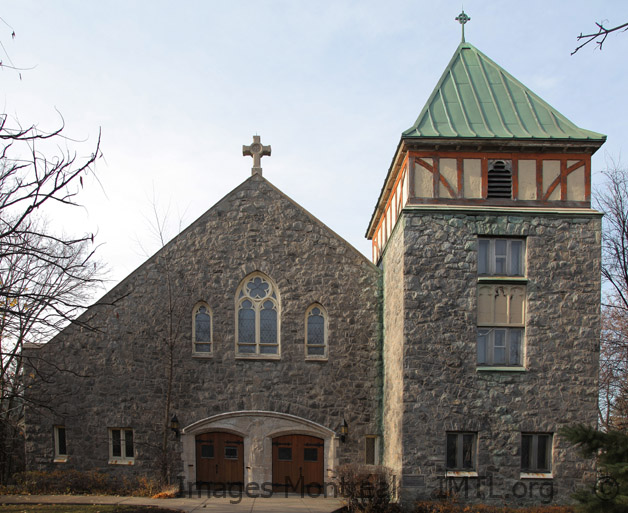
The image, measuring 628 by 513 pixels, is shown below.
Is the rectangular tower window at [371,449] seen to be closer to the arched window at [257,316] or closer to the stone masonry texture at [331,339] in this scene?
the stone masonry texture at [331,339]

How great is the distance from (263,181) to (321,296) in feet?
12.0

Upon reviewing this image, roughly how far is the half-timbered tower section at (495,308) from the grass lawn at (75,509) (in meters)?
5.64

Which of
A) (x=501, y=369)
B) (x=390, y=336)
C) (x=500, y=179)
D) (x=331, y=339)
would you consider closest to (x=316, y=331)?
(x=331, y=339)

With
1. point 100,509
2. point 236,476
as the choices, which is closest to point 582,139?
point 236,476

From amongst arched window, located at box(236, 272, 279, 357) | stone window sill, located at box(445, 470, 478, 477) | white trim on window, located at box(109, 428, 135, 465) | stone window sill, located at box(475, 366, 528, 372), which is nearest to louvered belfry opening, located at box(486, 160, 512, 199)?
stone window sill, located at box(475, 366, 528, 372)

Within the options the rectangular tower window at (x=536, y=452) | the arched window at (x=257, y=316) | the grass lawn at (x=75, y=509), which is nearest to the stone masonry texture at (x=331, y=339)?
the arched window at (x=257, y=316)

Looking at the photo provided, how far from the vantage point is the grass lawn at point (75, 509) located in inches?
545

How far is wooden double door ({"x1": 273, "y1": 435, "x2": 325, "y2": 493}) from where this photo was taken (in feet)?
56.5

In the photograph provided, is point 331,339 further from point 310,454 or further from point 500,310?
point 500,310

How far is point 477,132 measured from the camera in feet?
49.9

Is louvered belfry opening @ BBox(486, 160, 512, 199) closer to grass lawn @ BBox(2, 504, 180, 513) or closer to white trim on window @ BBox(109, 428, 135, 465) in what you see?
grass lawn @ BBox(2, 504, 180, 513)

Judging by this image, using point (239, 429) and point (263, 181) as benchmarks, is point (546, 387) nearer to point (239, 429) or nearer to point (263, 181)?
point (239, 429)

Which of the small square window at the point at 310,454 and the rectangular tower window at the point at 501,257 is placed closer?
the rectangular tower window at the point at 501,257

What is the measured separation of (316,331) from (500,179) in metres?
6.36
